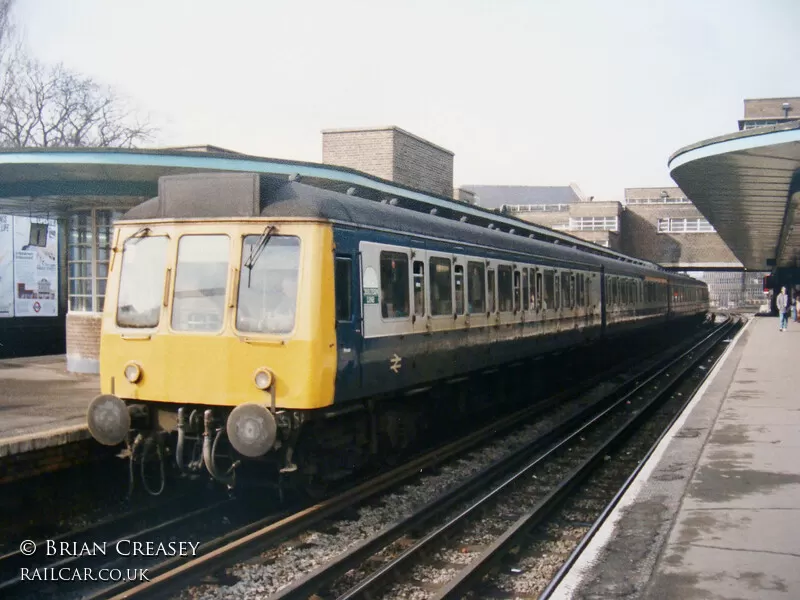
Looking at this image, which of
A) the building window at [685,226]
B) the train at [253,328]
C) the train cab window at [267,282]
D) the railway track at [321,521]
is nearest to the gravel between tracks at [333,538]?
the railway track at [321,521]

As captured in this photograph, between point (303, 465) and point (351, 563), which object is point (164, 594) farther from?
point (303, 465)

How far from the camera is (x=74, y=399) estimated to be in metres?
10.1

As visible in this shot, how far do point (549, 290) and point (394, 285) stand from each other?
642 centimetres

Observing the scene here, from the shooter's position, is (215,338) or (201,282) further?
(201,282)

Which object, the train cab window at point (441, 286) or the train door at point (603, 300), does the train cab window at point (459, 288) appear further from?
the train door at point (603, 300)

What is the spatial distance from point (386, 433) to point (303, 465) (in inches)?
63.9

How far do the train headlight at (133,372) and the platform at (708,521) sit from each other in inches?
164

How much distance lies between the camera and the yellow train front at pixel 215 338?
7109 millimetres

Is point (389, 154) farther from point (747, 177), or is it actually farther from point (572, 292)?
point (747, 177)

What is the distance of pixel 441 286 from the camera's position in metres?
9.87

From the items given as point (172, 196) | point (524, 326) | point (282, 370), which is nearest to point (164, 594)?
point (282, 370)

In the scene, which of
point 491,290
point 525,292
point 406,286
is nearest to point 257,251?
point 406,286

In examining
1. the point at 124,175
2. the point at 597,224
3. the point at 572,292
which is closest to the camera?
the point at 124,175

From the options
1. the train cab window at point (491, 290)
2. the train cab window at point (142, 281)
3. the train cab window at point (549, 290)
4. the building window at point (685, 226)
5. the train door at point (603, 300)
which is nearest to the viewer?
the train cab window at point (142, 281)
